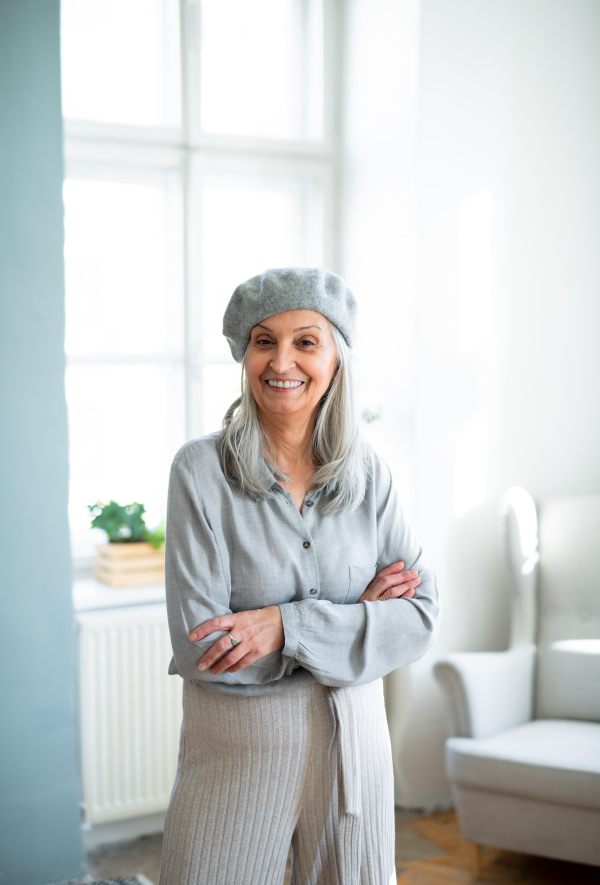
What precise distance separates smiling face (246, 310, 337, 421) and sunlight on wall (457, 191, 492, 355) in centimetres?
146

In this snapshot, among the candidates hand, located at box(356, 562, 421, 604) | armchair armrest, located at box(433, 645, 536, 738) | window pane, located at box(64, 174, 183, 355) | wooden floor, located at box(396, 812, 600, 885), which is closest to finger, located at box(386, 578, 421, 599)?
hand, located at box(356, 562, 421, 604)

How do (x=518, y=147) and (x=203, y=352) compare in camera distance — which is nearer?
(x=518, y=147)

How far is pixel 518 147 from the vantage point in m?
2.91

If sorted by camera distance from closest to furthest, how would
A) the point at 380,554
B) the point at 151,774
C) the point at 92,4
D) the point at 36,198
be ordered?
the point at 380,554 < the point at 36,198 < the point at 151,774 < the point at 92,4

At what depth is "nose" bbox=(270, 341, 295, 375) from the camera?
1452 mm

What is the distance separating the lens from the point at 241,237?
3217 mm

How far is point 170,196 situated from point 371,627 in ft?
6.94

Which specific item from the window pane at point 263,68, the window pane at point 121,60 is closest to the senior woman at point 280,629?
the window pane at point 121,60

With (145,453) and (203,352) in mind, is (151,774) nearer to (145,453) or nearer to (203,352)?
(145,453)

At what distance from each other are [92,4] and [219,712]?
256 cm

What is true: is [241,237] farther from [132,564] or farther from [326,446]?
[326,446]

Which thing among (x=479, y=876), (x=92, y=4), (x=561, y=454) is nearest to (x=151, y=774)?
(x=479, y=876)

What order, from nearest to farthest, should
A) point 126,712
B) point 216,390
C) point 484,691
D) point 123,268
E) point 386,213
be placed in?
point 484,691 → point 126,712 → point 386,213 → point 123,268 → point 216,390

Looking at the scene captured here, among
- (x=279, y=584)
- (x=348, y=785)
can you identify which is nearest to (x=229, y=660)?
(x=279, y=584)
